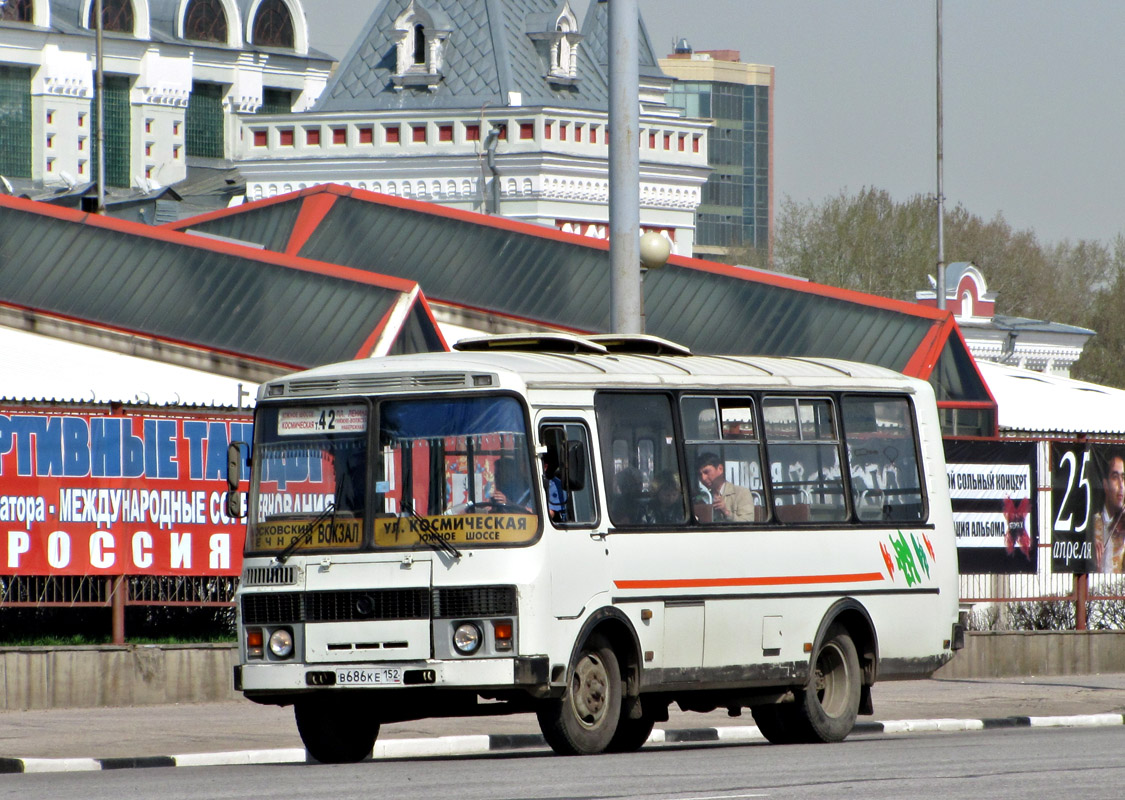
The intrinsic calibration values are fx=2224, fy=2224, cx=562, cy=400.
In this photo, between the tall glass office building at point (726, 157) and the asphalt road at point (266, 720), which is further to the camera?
the tall glass office building at point (726, 157)

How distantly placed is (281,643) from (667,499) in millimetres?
2726

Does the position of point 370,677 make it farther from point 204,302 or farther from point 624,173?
point 204,302

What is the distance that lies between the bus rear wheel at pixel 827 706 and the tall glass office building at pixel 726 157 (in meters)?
174

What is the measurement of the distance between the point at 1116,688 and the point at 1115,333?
67246 millimetres

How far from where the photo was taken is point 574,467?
13625 mm

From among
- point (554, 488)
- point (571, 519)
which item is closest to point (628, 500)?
point (571, 519)

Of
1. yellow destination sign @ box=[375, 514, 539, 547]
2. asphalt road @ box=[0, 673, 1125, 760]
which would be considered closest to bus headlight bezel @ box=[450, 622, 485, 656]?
yellow destination sign @ box=[375, 514, 539, 547]

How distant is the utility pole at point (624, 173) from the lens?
18125mm

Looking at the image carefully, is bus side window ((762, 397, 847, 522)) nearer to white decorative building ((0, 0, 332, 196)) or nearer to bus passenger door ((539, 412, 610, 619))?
bus passenger door ((539, 412, 610, 619))

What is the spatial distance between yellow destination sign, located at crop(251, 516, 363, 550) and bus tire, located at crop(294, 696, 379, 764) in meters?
1.11

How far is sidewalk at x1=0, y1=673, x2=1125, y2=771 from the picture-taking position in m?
15.3

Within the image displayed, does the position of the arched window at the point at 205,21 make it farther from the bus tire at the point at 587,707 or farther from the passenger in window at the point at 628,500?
the bus tire at the point at 587,707

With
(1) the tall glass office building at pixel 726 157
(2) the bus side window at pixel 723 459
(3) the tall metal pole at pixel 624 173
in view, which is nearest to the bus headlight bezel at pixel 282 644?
(2) the bus side window at pixel 723 459

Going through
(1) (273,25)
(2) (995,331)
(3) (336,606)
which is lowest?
(3) (336,606)
